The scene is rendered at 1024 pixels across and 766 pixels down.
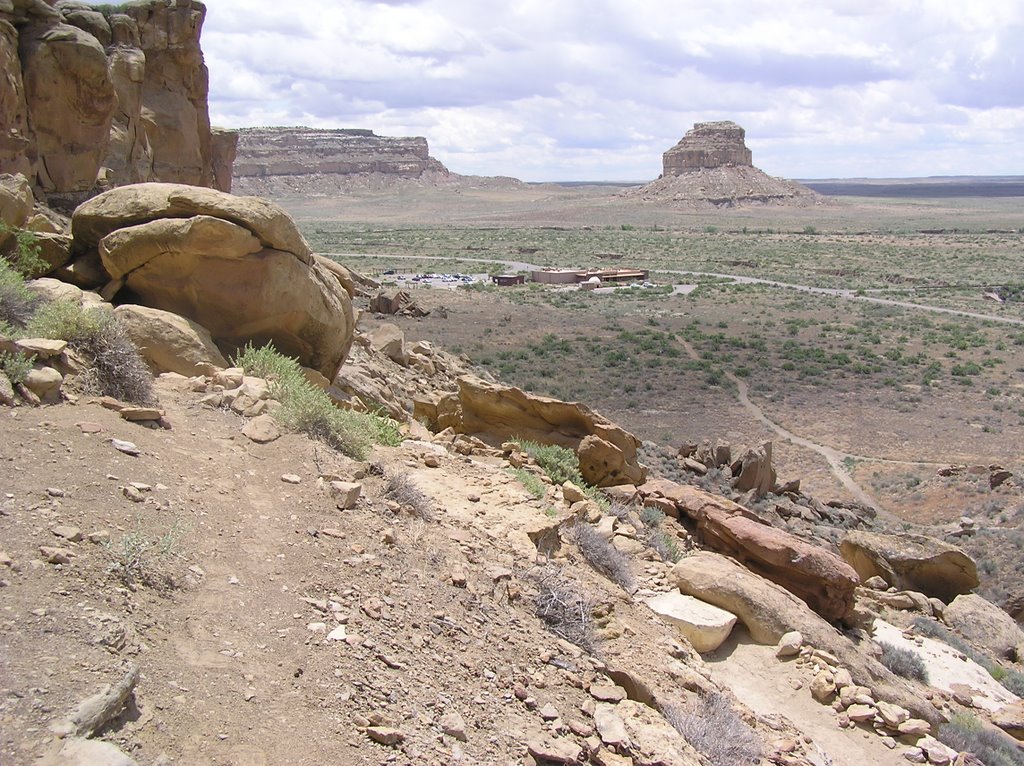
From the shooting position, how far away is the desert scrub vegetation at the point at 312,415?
25.6 ft

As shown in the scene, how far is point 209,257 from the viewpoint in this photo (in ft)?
33.3

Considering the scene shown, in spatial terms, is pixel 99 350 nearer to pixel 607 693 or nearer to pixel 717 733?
pixel 607 693

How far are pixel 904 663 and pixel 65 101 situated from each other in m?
16.9

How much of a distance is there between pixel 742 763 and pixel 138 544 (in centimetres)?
383

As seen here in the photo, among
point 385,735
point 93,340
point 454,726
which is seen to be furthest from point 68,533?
point 93,340

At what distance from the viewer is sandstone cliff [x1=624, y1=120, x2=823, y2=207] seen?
16225 cm

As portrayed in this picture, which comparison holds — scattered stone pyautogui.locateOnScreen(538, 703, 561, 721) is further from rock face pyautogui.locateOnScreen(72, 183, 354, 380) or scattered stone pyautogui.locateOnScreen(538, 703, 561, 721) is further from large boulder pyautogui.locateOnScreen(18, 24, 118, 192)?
large boulder pyautogui.locateOnScreen(18, 24, 118, 192)

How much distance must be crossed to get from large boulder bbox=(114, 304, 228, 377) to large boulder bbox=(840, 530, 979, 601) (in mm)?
9700

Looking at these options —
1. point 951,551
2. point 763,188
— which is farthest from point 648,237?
point 951,551

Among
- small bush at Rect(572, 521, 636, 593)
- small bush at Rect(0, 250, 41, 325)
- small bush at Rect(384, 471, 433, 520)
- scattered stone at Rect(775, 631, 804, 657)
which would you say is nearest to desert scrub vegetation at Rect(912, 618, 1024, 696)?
scattered stone at Rect(775, 631, 804, 657)

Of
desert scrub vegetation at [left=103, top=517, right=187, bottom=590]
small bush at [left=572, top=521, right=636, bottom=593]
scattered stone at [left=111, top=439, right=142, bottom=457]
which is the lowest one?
small bush at [left=572, top=521, right=636, bottom=593]

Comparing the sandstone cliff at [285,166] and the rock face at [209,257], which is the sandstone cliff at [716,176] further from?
the rock face at [209,257]

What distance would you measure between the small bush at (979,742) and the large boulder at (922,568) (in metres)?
5.32

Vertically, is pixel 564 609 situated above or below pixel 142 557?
below
